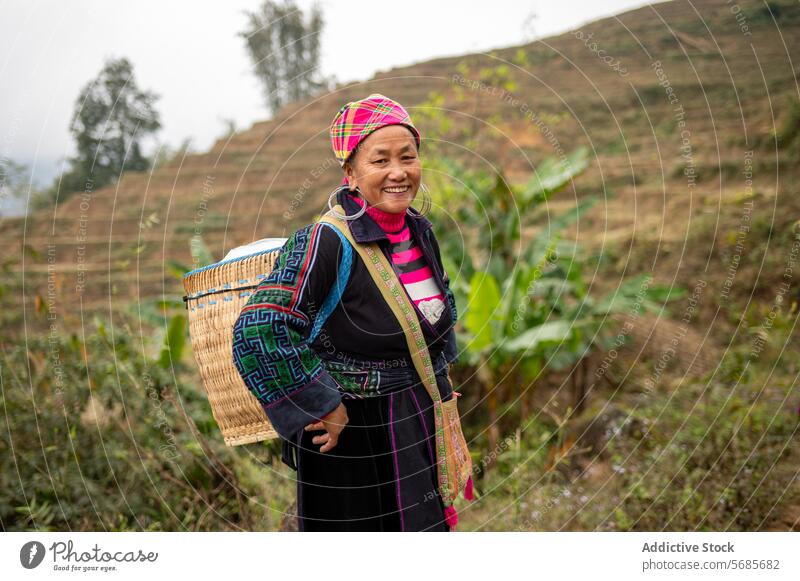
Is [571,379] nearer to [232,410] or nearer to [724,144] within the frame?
[232,410]

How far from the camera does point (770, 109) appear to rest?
528 centimetres

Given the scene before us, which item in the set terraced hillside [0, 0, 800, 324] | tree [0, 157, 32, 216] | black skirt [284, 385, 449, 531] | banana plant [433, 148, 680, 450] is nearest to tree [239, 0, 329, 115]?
terraced hillside [0, 0, 800, 324]

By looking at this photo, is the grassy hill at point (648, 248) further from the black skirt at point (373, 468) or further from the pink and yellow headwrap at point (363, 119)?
the black skirt at point (373, 468)

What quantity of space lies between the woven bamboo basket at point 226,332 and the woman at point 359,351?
4.5 inches

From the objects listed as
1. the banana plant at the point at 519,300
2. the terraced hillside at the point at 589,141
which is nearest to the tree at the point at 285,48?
the terraced hillside at the point at 589,141

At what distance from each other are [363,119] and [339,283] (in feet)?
1.20

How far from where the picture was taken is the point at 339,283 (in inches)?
54.6

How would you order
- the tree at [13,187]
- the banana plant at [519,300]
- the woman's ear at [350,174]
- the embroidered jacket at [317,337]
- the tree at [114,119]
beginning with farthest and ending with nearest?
the banana plant at [519,300], the tree at [13,187], the tree at [114,119], the woman's ear at [350,174], the embroidered jacket at [317,337]

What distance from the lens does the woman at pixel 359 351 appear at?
1.32m

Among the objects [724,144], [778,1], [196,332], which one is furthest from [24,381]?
[724,144]

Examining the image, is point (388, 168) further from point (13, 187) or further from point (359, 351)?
point (13, 187)

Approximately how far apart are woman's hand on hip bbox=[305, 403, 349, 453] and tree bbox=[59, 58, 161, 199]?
162 centimetres

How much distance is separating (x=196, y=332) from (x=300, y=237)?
1.25 feet

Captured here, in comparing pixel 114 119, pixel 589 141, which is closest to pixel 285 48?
pixel 114 119
